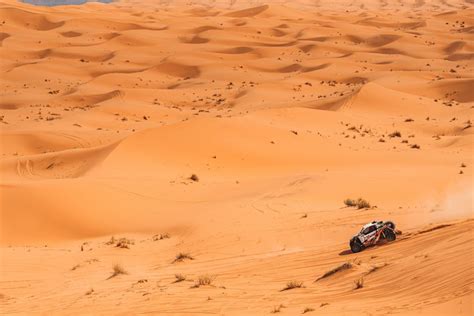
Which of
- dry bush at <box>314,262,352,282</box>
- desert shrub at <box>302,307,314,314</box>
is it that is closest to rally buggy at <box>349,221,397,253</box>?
dry bush at <box>314,262,352,282</box>

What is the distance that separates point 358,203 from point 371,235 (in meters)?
3.66

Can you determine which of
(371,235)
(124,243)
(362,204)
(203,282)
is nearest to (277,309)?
(203,282)

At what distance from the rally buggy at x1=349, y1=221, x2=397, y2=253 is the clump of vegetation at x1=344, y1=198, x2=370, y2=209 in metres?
3.12

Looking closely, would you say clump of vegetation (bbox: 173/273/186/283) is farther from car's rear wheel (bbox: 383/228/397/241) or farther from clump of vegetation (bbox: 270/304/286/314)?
car's rear wheel (bbox: 383/228/397/241)

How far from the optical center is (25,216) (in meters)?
15.5

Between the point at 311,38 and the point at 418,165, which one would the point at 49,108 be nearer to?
the point at 418,165

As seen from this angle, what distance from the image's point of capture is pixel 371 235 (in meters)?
11.1

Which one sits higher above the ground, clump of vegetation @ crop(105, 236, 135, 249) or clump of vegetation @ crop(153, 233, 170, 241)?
clump of vegetation @ crop(105, 236, 135, 249)

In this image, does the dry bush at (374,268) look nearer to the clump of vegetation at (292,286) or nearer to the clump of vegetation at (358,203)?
the clump of vegetation at (292,286)

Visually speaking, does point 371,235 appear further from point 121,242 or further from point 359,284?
point 121,242

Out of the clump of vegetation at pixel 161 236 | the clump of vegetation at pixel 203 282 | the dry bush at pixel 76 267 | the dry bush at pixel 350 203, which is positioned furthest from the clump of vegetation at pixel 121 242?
the dry bush at pixel 350 203

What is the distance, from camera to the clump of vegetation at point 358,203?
14.6m

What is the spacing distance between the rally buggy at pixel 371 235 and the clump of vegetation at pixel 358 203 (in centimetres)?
312

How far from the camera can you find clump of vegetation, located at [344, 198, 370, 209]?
14.6 meters
